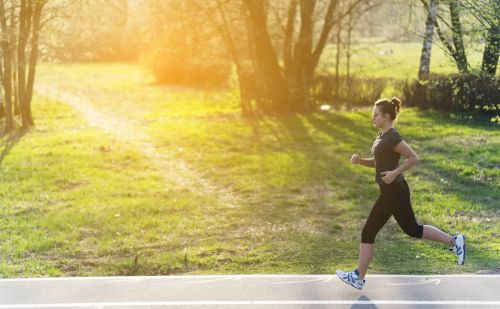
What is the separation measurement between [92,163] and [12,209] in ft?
14.5

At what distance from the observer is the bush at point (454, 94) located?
1845 centimetres

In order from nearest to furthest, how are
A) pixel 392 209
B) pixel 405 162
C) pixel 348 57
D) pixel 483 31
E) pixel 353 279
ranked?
pixel 405 162
pixel 392 209
pixel 353 279
pixel 483 31
pixel 348 57

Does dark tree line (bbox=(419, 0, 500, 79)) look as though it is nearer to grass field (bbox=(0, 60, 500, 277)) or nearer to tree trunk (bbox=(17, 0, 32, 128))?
grass field (bbox=(0, 60, 500, 277))

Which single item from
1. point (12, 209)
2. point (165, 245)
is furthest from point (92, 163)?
point (165, 245)

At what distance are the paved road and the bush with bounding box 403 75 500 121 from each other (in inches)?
411

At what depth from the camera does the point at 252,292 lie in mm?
7910

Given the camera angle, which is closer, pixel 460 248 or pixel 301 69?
pixel 460 248

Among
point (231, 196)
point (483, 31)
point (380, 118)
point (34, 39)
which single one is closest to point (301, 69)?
point (34, 39)

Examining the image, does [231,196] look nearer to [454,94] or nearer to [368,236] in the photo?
[368,236]

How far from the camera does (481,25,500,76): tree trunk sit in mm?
10750

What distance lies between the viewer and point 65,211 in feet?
42.2

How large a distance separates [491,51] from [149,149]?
33.9ft

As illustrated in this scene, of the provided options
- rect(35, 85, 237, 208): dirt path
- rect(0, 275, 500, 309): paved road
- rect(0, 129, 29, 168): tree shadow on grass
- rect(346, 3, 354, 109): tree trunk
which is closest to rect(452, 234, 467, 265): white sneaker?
rect(0, 275, 500, 309): paved road

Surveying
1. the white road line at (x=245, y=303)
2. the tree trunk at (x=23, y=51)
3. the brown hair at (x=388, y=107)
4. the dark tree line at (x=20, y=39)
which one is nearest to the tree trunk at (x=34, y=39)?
the dark tree line at (x=20, y=39)
